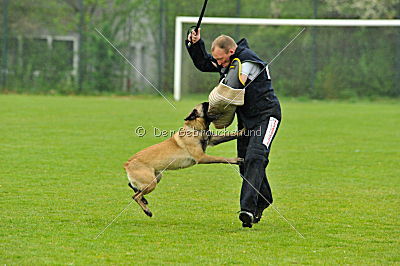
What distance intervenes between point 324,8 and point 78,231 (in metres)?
22.6

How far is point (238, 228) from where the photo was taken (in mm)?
6797

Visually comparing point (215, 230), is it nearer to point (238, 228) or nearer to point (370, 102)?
point (238, 228)

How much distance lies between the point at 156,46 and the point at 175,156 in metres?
20.3

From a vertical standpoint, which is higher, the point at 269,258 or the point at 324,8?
the point at 324,8

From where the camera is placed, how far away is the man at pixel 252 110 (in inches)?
260

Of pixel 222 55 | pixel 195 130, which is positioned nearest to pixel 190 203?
pixel 195 130

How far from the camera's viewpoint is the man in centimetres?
660

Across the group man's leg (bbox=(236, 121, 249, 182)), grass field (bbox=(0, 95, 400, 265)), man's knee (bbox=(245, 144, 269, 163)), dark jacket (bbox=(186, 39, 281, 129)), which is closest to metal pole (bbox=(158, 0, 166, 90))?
grass field (bbox=(0, 95, 400, 265))

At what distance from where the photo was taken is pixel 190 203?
812 cm

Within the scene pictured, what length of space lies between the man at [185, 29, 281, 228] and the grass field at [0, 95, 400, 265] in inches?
14.4

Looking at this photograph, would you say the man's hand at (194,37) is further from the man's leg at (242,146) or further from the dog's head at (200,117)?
the man's leg at (242,146)

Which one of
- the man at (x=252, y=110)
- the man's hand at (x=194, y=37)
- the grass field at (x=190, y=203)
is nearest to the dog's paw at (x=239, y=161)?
the man at (x=252, y=110)

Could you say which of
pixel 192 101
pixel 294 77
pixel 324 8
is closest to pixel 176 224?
pixel 192 101

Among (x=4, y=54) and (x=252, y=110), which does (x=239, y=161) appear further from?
(x=4, y=54)
